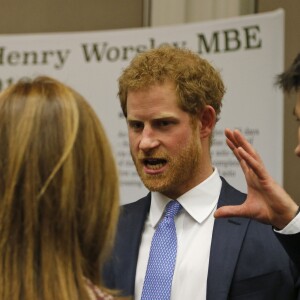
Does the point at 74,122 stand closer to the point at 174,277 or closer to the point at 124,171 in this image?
the point at 174,277

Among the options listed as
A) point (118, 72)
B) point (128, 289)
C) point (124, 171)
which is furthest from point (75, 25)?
point (128, 289)

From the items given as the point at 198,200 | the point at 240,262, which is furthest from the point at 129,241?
the point at 240,262

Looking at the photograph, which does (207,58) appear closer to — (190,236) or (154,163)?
(154,163)

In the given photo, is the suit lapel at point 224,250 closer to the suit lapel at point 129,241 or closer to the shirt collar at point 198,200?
the shirt collar at point 198,200

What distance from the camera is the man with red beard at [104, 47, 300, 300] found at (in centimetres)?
186

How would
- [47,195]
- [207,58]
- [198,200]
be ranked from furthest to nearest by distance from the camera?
1. [207,58]
2. [198,200]
3. [47,195]

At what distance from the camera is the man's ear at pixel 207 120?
208 cm

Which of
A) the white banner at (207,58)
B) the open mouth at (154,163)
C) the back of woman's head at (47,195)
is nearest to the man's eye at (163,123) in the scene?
the open mouth at (154,163)

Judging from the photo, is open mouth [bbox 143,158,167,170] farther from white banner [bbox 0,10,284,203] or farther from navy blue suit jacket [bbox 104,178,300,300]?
white banner [bbox 0,10,284,203]

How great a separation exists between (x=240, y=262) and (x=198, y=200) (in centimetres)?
23

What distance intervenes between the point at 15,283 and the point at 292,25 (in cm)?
278

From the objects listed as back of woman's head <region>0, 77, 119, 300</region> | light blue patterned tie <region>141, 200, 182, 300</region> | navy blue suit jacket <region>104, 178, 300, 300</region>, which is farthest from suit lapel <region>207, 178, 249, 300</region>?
back of woman's head <region>0, 77, 119, 300</region>

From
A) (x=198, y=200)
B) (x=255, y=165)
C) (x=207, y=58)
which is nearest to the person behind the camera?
(x=255, y=165)

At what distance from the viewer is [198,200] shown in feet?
6.57
